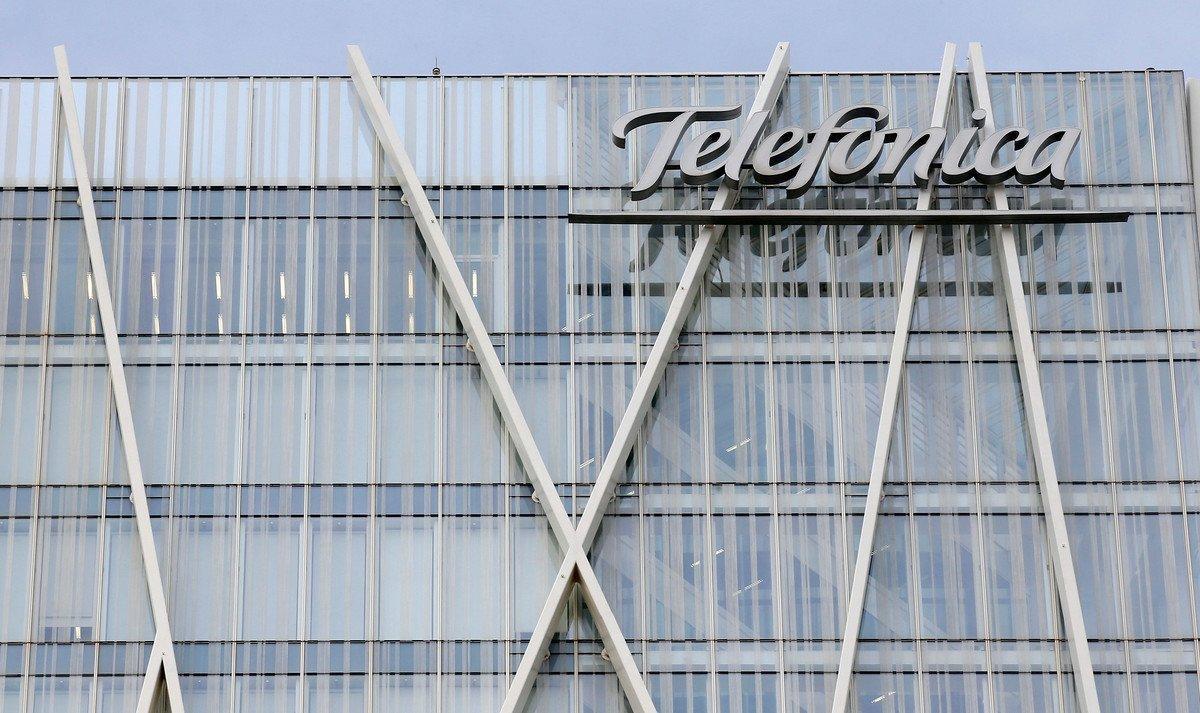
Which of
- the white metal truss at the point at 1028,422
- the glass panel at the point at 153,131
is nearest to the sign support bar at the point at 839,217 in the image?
the white metal truss at the point at 1028,422

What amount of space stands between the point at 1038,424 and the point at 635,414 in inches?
310

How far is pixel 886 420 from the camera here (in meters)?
38.2

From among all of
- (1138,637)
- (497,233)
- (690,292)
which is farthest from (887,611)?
(497,233)

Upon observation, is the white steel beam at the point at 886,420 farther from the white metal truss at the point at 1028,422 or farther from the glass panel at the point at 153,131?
the glass panel at the point at 153,131

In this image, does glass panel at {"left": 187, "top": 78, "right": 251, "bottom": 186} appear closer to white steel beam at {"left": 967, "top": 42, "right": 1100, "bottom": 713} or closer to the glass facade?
the glass facade

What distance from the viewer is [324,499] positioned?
3822 cm

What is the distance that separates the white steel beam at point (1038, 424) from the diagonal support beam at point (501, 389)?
8154 mm

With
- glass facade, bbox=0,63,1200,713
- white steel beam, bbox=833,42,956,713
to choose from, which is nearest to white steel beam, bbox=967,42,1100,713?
glass facade, bbox=0,63,1200,713

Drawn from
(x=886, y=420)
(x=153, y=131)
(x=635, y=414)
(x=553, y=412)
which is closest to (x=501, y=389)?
(x=553, y=412)

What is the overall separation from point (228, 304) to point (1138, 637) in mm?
18928

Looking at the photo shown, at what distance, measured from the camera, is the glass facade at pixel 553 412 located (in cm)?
3731

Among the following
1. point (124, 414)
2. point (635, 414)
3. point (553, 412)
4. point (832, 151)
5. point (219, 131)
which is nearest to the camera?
point (635, 414)

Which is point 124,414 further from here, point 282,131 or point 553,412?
point 553,412

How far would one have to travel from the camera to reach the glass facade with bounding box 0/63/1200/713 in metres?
37.3
